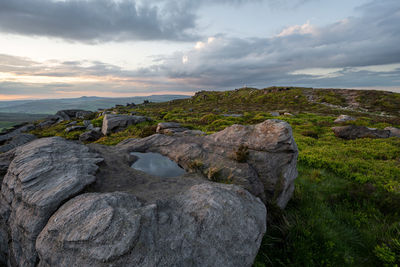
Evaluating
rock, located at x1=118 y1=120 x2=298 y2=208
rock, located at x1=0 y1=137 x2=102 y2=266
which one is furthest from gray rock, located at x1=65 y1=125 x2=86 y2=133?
rock, located at x1=0 y1=137 x2=102 y2=266

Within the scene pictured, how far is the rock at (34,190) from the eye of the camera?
5.20 metres

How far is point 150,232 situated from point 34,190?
4683 millimetres

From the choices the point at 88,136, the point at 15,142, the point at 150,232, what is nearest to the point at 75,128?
the point at 15,142

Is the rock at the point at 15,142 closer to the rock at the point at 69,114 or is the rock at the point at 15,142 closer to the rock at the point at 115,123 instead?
the rock at the point at 115,123

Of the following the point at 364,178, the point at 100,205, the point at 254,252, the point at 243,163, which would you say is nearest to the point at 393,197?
the point at 364,178

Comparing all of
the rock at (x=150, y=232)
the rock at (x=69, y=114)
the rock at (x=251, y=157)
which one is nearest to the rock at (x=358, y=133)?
the rock at (x=251, y=157)

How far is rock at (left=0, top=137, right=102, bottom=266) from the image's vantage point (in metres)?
5.20

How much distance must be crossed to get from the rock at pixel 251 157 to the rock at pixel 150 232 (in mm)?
2963

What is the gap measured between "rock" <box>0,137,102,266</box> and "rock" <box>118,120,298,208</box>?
15.7ft

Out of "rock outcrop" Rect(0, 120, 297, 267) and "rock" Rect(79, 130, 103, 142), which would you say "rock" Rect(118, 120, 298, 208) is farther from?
"rock" Rect(79, 130, 103, 142)

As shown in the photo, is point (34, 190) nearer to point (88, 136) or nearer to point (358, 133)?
point (88, 136)

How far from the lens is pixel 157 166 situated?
32.0ft

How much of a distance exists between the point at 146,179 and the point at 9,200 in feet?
16.7

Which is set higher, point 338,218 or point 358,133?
point 358,133
